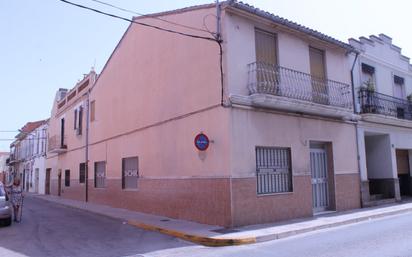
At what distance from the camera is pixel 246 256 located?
7.46 meters

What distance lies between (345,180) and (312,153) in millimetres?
1936

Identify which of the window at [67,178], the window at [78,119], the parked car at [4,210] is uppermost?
the window at [78,119]

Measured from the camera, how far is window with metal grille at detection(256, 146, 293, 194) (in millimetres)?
11695

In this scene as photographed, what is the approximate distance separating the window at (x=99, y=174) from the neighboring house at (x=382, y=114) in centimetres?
1258

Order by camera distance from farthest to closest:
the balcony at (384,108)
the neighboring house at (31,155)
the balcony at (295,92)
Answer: the neighboring house at (31,155) → the balcony at (384,108) → the balcony at (295,92)

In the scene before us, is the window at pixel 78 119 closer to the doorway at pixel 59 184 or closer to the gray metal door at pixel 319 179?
the doorway at pixel 59 184

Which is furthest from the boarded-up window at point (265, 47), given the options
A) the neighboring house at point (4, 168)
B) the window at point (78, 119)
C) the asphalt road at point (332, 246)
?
the neighboring house at point (4, 168)

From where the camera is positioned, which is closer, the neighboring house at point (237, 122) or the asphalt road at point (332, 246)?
the asphalt road at point (332, 246)

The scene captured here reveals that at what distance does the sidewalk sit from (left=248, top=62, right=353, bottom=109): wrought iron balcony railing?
4008 millimetres

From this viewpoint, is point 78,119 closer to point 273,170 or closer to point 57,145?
point 57,145

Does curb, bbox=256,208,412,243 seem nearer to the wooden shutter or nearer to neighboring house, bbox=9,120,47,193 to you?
the wooden shutter

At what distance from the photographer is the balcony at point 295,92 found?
11462mm

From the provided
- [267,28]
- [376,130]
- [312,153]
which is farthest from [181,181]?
[376,130]

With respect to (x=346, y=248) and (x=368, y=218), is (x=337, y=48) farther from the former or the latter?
(x=346, y=248)
